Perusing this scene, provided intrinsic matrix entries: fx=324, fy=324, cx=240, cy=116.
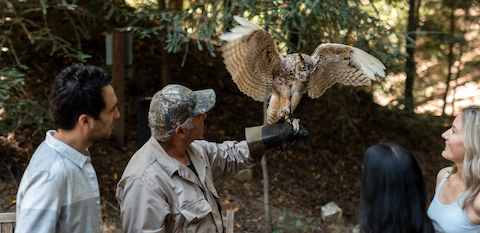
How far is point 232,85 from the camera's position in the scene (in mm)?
6934

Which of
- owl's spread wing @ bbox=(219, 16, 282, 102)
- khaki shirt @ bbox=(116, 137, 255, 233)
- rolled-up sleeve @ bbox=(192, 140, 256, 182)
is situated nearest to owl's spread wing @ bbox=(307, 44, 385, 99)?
owl's spread wing @ bbox=(219, 16, 282, 102)

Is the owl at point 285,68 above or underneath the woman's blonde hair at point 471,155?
above

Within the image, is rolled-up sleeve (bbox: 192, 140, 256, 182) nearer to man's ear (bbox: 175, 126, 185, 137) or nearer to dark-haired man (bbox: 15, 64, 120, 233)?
man's ear (bbox: 175, 126, 185, 137)

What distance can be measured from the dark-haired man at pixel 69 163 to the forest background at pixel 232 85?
2045mm

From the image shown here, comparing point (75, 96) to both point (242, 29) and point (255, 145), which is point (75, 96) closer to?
point (242, 29)

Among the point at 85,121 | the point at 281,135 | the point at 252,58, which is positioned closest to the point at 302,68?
the point at 252,58

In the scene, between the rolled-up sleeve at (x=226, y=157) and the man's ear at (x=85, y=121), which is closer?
the man's ear at (x=85, y=121)

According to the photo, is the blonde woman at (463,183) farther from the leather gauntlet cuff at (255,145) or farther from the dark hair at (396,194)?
the leather gauntlet cuff at (255,145)

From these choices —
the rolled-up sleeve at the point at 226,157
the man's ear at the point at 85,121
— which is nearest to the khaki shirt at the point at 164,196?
the rolled-up sleeve at the point at 226,157

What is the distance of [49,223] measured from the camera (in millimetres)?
1176

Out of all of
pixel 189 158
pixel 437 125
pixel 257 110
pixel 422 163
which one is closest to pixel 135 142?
pixel 257 110

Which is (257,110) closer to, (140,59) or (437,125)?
(140,59)

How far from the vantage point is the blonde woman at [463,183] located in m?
1.61

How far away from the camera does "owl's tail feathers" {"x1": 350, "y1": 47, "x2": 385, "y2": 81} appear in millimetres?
2152
